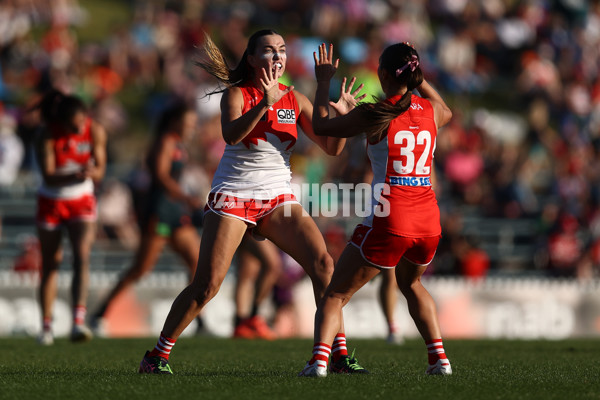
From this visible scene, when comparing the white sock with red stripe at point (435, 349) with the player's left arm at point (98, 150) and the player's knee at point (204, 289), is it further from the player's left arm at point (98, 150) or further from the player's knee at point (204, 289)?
the player's left arm at point (98, 150)

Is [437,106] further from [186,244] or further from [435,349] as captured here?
[186,244]

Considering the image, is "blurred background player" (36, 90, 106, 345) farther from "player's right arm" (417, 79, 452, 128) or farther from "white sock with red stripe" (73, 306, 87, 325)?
"player's right arm" (417, 79, 452, 128)

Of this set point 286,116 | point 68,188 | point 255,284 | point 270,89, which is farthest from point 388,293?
point 270,89

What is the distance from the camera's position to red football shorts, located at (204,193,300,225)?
6.70m

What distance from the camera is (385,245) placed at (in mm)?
6359

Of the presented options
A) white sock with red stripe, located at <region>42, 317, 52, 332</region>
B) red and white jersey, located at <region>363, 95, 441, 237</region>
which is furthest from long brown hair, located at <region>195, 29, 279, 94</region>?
white sock with red stripe, located at <region>42, 317, 52, 332</region>

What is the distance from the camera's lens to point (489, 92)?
79.4ft

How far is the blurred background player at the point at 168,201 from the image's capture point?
11.6 m

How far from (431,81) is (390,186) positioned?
1616 cm

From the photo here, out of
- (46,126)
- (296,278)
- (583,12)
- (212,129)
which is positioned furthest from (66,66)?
(583,12)

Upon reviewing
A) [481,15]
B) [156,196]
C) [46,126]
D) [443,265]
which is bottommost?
[443,265]

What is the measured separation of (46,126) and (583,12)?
18.2 meters

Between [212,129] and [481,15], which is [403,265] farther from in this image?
[481,15]

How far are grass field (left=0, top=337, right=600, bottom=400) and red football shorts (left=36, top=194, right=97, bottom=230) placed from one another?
1.29 meters
